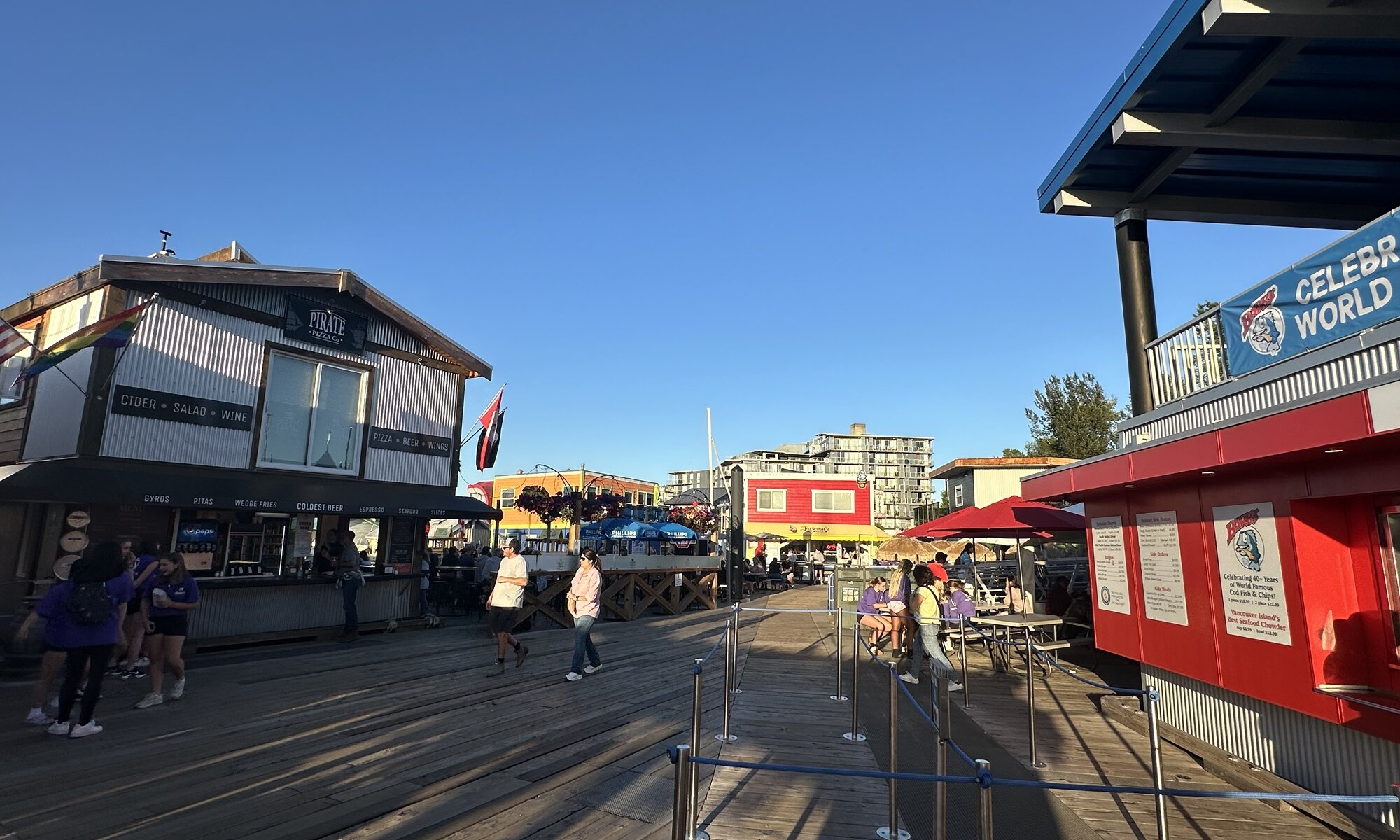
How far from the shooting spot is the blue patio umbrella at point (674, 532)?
65.1 ft

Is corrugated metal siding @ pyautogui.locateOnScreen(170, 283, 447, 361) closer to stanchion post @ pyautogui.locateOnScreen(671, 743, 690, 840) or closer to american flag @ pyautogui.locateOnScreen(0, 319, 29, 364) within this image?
american flag @ pyautogui.locateOnScreen(0, 319, 29, 364)

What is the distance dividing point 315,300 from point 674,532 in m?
11.1

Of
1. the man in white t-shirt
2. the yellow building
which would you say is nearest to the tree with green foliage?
the man in white t-shirt

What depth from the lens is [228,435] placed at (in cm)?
1191

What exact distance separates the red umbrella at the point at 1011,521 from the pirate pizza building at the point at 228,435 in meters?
9.58

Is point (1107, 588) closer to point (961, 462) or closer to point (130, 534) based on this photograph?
point (130, 534)

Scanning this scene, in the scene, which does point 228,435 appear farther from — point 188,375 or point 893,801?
point 893,801

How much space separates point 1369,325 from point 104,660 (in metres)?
10.9

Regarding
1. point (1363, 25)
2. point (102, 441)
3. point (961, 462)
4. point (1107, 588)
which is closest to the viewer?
point (1363, 25)

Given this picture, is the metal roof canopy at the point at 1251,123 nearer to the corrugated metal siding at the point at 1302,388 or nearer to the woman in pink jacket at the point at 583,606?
the corrugated metal siding at the point at 1302,388

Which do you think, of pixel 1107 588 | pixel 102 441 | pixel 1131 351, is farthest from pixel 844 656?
pixel 102 441

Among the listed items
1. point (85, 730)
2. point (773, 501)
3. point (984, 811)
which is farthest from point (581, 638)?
point (773, 501)

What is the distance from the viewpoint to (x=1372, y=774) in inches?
199

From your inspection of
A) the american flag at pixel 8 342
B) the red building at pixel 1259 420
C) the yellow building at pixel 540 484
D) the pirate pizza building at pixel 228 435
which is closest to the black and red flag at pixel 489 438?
the pirate pizza building at pixel 228 435
